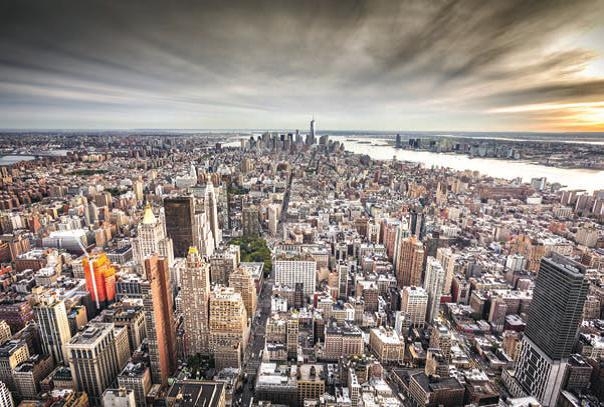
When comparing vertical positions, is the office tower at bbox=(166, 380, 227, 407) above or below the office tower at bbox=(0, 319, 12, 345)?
above

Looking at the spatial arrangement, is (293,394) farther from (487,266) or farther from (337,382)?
(487,266)

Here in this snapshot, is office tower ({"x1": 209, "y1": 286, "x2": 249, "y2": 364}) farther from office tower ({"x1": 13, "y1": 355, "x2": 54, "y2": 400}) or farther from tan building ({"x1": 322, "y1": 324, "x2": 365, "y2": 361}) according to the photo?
office tower ({"x1": 13, "y1": 355, "x2": 54, "y2": 400})

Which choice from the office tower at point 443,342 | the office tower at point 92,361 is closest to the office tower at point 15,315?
the office tower at point 92,361

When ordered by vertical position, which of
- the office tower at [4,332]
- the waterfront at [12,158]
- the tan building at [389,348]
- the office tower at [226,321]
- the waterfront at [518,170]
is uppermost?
the waterfront at [12,158]

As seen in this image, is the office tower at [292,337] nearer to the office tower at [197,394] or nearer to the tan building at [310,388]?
the tan building at [310,388]

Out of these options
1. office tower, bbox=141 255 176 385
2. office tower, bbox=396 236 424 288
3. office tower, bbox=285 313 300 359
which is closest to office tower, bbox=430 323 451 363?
office tower, bbox=396 236 424 288

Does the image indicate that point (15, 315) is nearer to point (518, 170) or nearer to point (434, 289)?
point (434, 289)

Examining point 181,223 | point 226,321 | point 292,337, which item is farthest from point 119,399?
point 181,223
